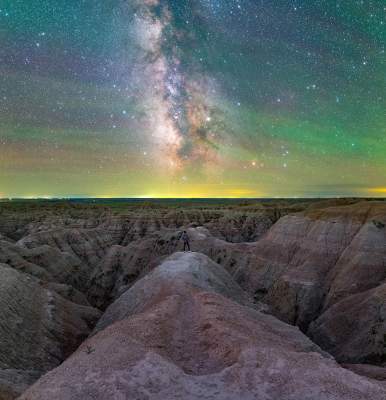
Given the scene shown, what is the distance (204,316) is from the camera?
74.4 ft

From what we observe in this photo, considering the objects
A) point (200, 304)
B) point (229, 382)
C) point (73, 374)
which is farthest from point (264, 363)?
point (200, 304)

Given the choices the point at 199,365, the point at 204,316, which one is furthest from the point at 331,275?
the point at 199,365

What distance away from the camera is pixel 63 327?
109 feet

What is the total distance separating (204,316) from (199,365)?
18.0 ft

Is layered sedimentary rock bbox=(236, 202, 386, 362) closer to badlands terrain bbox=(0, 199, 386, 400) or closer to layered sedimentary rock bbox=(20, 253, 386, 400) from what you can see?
badlands terrain bbox=(0, 199, 386, 400)

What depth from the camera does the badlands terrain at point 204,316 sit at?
1489 cm

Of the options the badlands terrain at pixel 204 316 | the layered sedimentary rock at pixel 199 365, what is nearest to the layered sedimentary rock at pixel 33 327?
the badlands terrain at pixel 204 316

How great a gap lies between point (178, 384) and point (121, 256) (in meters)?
47.7

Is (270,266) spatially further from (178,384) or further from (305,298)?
(178,384)

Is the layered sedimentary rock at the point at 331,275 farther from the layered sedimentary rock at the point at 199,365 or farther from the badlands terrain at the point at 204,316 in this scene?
the layered sedimentary rock at the point at 199,365

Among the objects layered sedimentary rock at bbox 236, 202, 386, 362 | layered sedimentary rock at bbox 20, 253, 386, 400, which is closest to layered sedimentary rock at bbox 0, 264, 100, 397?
layered sedimentary rock at bbox 20, 253, 386, 400

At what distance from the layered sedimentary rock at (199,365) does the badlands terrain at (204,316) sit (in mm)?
63

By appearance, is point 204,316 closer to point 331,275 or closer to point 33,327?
point 33,327

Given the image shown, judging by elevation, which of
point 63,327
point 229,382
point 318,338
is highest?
point 229,382
